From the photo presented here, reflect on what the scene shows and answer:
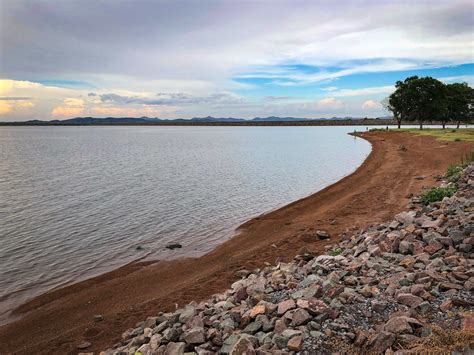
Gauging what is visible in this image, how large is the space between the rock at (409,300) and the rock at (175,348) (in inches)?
160

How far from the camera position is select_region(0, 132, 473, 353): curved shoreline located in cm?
961

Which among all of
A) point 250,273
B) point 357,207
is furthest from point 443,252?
point 357,207

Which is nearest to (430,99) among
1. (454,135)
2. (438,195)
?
(454,135)

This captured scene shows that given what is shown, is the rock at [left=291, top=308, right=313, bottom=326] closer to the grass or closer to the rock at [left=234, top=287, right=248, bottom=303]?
the rock at [left=234, top=287, right=248, bottom=303]

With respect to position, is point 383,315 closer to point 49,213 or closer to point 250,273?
point 250,273

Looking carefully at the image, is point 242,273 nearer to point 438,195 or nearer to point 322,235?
point 322,235

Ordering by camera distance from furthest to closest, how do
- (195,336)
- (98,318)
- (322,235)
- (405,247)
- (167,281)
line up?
(322,235), (167,281), (98,318), (405,247), (195,336)

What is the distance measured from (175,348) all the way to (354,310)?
3.34 metres

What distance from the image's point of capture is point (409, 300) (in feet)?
21.2

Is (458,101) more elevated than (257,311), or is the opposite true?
(458,101)

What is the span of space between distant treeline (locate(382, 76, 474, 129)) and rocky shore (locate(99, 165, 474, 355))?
90.5m

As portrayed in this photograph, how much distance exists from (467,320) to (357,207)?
593 inches

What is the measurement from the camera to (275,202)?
2502cm

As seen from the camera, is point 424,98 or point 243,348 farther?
point 424,98
